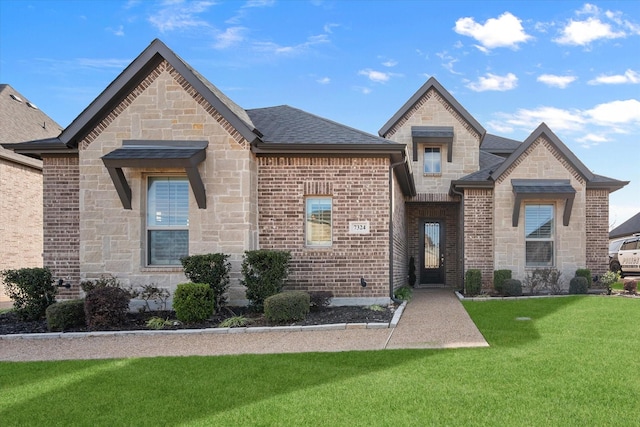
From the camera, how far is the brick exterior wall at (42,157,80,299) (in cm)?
1247

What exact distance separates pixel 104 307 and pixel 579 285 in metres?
12.7

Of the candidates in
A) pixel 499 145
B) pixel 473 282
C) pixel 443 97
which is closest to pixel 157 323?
pixel 473 282

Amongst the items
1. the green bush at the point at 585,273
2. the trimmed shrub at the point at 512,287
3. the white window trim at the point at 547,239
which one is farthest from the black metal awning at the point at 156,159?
the green bush at the point at 585,273

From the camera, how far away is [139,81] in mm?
11562

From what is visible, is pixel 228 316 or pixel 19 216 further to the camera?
pixel 19 216

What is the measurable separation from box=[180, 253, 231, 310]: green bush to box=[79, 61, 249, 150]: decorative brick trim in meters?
2.62

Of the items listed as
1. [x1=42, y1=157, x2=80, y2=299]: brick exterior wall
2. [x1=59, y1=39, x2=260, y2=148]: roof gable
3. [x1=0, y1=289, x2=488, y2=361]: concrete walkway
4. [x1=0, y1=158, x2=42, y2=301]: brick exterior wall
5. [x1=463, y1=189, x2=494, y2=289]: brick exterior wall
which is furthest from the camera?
[x1=0, y1=158, x2=42, y2=301]: brick exterior wall

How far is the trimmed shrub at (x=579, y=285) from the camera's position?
15047 millimetres

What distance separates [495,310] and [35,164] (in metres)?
16.6

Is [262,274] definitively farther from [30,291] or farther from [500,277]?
[500,277]

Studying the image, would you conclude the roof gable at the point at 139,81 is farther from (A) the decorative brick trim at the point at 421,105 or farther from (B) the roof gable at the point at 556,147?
(A) the decorative brick trim at the point at 421,105

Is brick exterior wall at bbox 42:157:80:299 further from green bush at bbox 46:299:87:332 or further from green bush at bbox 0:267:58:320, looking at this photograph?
green bush at bbox 46:299:87:332

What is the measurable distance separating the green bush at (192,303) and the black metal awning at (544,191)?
9.86 meters

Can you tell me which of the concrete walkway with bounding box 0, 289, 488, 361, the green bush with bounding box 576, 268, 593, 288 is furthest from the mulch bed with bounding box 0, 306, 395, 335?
the green bush with bounding box 576, 268, 593, 288
